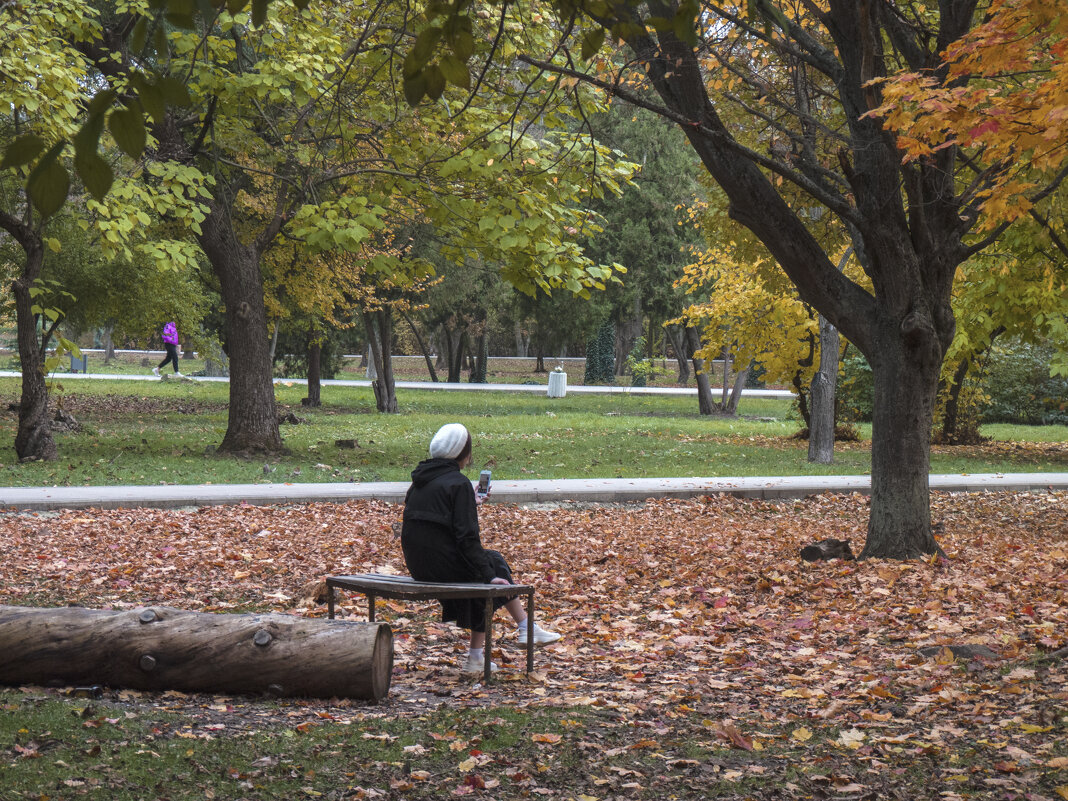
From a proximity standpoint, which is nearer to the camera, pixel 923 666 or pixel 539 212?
pixel 923 666

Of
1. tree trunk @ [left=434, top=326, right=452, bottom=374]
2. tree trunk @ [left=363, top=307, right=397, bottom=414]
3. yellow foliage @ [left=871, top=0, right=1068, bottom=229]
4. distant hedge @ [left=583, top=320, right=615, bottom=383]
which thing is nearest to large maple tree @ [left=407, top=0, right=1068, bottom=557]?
yellow foliage @ [left=871, top=0, right=1068, bottom=229]

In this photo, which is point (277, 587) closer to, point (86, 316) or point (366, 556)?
point (366, 556)

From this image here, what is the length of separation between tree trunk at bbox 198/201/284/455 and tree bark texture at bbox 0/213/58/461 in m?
2.50

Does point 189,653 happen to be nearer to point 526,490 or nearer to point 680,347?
point 526,490

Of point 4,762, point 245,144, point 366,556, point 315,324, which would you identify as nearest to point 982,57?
point 366,556

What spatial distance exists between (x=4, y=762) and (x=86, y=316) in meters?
18.9

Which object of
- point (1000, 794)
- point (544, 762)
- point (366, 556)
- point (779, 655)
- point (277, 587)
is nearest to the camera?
point (1000, 794)

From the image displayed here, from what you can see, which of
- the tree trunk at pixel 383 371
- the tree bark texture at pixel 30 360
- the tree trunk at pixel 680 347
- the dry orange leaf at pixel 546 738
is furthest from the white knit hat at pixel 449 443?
the tree trunk at pixel 680 347

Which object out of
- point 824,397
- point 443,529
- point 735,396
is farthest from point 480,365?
point 443,529

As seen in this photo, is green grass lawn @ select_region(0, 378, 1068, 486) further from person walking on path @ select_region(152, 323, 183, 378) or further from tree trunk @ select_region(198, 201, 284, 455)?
person walking on path @ select_region(152, 323, 183, 378)

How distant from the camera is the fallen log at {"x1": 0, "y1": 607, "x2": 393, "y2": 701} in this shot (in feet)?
16.1

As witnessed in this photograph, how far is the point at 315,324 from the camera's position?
84.4 feet

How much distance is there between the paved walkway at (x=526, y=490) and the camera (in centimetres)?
1152

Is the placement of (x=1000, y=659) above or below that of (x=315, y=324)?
below
